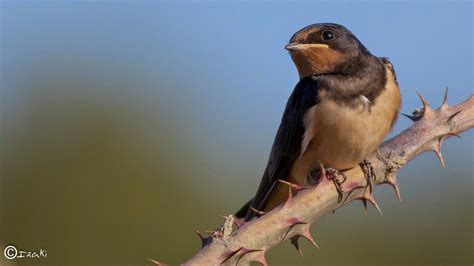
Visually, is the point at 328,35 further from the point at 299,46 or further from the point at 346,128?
the point at 346,128

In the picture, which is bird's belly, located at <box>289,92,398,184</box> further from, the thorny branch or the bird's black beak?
the thorny branch

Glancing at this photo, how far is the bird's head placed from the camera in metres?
5.14

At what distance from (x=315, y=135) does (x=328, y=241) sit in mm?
2310

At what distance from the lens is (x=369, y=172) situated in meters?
3.81

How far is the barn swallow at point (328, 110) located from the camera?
475 centimetres

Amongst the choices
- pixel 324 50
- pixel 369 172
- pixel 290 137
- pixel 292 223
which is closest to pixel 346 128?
pixel 290 137

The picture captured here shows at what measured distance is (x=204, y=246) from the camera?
2805 mm

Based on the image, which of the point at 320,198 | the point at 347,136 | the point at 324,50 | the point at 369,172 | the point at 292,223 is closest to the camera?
the point at 292,223

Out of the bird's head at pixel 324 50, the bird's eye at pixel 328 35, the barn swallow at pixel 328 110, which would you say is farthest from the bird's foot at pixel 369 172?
the bird's eye at pixel 328 35

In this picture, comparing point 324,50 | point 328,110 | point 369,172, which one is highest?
point 324,50

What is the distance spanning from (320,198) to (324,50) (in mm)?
2041

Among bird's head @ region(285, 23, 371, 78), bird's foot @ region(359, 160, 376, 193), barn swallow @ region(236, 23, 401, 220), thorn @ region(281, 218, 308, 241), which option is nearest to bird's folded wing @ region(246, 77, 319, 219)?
barn swallow @ region(236, 23, 401, 220)

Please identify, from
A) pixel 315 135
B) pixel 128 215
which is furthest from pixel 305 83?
pixel 128 215

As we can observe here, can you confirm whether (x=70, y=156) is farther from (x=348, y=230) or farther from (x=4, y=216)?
(x=348, y=230)
